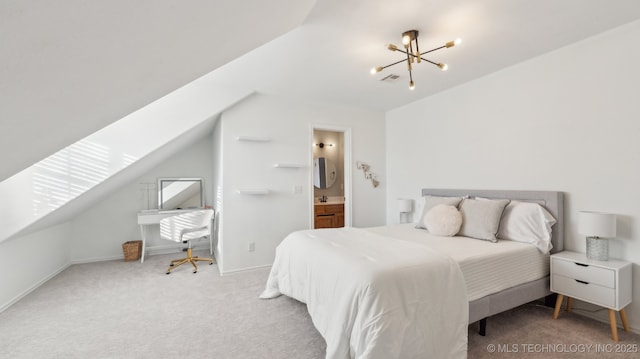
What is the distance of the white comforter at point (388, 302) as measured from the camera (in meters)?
1.57

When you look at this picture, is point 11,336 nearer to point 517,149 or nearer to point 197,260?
point 197,260

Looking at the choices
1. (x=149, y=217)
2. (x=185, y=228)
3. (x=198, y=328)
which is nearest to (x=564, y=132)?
(x=198, y=328)

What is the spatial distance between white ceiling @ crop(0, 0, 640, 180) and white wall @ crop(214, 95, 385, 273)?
463 millimetres

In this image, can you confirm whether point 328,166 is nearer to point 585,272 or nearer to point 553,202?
point 553,202

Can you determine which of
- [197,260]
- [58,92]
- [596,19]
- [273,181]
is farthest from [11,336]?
[596,19]

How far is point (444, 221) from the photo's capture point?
112 inches

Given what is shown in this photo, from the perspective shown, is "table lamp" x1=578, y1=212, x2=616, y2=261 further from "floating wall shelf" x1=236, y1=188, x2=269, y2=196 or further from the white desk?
the white desk

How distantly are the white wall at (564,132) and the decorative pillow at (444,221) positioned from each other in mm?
668

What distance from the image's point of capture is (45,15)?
71 centimetres

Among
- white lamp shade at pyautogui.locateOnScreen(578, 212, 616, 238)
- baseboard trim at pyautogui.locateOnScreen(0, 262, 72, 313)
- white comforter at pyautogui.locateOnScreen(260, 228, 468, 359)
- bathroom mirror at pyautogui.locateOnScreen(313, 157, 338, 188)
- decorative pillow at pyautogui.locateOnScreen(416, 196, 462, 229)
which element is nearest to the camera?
white comforter at pyautogui.locateOnScreen(260, 228, 468, 359)

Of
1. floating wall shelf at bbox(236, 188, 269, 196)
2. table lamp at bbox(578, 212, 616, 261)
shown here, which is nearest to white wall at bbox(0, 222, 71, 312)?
floating wall shelf at bbox(236, 188, 269, 196)

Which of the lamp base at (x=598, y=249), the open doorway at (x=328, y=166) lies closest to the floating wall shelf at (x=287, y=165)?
the open doorway at (x=328, y=166)

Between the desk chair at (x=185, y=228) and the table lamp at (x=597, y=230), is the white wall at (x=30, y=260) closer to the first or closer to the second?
the desk chair at (x=185, y=228)

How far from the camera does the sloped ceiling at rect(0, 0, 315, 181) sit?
2.52 feet
